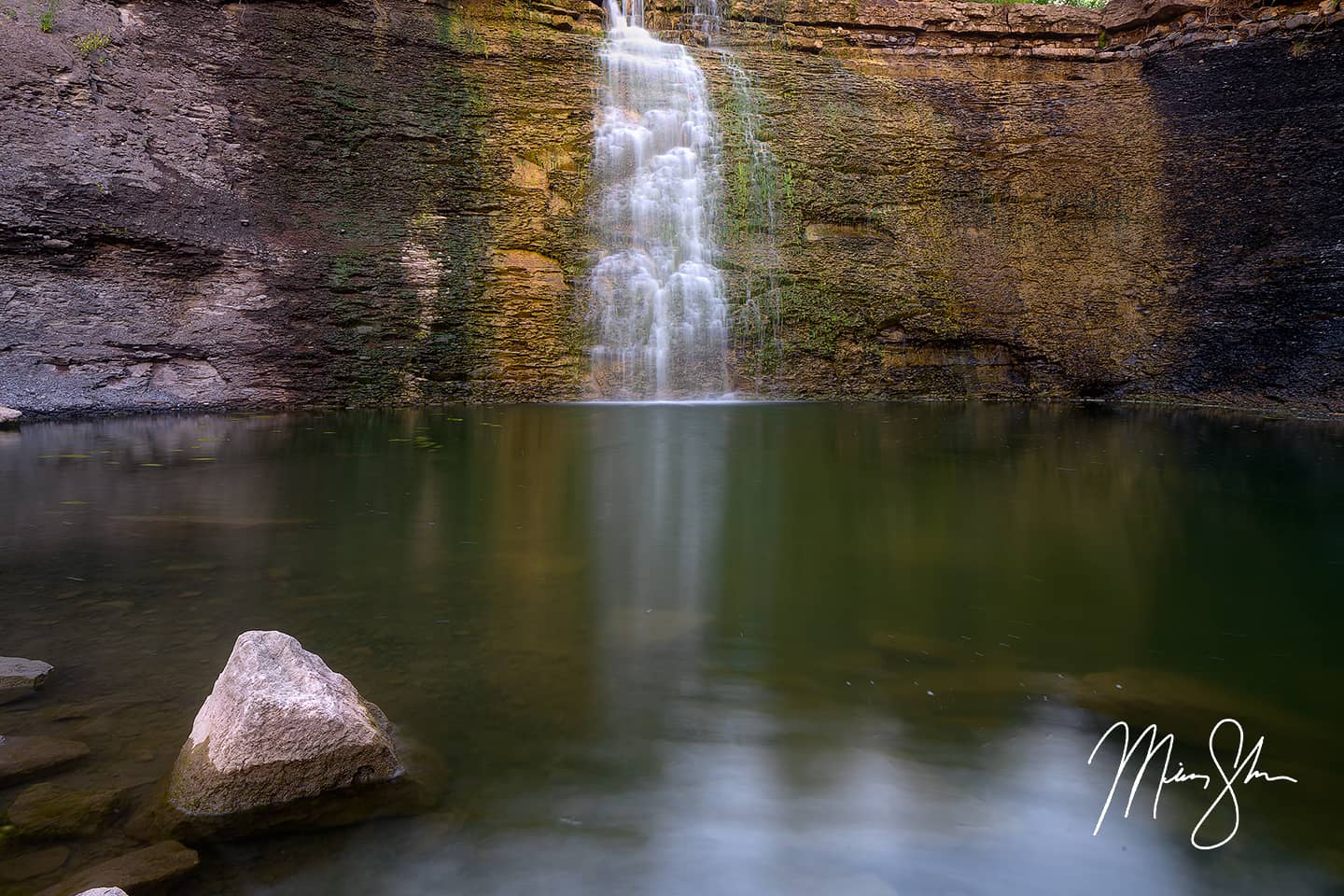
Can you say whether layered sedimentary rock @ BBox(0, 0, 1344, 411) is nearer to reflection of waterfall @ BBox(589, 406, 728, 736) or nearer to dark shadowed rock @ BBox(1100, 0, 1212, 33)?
dark shadowed rock @ BBox(1100, 0, 1212, 33)

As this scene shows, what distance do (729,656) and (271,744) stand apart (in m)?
1.34

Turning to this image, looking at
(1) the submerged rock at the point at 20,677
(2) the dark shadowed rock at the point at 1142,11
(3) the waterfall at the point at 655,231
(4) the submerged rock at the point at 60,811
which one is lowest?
(4) the submerged rock at the point at 60,811

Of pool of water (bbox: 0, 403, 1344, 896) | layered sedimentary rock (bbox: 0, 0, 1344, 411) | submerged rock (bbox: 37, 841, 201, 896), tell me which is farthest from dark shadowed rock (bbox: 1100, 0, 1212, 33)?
submerged rock (bbox: 37, 841, 201, 896)

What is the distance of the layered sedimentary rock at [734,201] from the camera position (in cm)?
1088

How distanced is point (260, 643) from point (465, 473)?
4.11 m

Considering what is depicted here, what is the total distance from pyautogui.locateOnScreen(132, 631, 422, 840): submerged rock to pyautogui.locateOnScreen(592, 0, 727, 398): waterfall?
37.4 feet

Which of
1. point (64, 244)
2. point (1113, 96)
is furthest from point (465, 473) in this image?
point (1113, 96)

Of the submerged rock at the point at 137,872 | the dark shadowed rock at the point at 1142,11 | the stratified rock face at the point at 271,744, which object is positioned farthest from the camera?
the dark shadowed rock at the point at 1142,11

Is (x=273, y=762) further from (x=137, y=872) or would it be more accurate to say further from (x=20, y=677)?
(x=20, y=677)

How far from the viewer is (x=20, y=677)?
2.34 meters

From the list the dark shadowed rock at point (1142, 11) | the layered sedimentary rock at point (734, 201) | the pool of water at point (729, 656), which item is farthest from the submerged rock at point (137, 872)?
the dark shadowed rock at point (1142, 11)

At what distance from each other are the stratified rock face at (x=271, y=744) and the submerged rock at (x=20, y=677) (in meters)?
0.72
